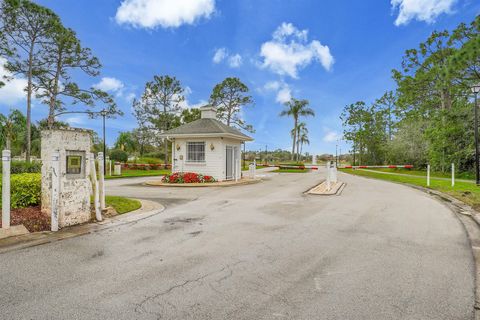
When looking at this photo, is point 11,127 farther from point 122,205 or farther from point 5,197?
point 5,197

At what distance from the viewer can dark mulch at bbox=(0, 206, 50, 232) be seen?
5219 mm

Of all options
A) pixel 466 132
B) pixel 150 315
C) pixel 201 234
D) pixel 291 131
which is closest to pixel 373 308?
pixel 150 315

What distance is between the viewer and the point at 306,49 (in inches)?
803

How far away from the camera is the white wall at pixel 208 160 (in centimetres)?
1627

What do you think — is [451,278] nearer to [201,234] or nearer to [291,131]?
[201,234]

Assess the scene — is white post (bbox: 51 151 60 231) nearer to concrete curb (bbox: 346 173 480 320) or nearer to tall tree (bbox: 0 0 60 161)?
Answer: concrete curb (bbox: 346 173 480 320)

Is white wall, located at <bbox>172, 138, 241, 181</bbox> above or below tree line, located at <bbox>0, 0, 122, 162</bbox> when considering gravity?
below

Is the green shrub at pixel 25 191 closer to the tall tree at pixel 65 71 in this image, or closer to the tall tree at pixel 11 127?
the tall tree at pixel 65 71

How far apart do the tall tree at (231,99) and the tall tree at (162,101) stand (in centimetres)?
456

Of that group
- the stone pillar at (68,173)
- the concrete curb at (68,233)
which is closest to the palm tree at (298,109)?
the concrete curb at (68,233)

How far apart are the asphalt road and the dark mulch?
1.11 m

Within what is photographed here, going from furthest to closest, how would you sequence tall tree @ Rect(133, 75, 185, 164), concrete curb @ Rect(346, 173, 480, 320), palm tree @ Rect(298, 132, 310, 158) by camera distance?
palm tree @ Rect(298, 132, 310, 158) → tall tree @ Rect(133, 75, 185, 164) → concrete curb @ Rect(346, 173, 480, 320)

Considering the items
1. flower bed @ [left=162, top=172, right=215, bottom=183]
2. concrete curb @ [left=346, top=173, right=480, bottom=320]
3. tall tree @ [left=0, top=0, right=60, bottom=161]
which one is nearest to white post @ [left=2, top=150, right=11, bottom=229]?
concrete curb @ [left=346, top=173, right=480, bottom=320]

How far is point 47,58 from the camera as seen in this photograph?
24.4 m
